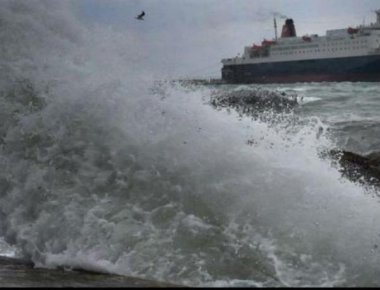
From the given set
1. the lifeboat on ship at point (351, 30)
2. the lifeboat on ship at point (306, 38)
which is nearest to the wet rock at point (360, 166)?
the lifeboat on ship at point (351, 30)

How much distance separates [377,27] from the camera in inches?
2739

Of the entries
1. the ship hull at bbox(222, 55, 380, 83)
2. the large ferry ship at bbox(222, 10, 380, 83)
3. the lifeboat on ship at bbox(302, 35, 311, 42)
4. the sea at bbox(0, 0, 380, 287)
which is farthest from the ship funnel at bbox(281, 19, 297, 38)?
the sea at bbox(0, 0, 380, 287)

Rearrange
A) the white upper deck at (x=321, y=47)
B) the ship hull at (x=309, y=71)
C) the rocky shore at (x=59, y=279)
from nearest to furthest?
the rocky shore at (x=59, y=279) → the ship hull at (x=309, y=71) → the white upper deck at (x=321, y=47)

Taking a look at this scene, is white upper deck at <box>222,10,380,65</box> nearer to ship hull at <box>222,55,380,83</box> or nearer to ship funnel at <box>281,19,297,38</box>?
ship hull at <box>222,55,380,83</box>

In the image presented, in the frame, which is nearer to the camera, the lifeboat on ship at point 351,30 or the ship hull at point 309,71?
the ship hull at point 309,71

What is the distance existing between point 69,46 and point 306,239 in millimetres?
5336

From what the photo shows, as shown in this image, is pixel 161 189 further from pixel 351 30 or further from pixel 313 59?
pixel 351 30

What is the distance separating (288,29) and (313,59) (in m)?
15.2

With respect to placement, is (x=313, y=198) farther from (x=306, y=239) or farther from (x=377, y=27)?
(x=377, y=27)

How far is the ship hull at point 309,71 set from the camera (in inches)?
2459

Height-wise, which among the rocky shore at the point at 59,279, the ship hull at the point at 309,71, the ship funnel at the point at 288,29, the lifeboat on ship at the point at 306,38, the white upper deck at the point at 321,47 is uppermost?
the ship funnel at the point at 288,29

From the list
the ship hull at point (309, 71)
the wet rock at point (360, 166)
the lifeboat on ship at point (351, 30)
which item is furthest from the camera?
the lifeboat on ship at point (351, 30)

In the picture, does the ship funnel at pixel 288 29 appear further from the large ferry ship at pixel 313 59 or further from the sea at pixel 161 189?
the sea at pixel 161 189

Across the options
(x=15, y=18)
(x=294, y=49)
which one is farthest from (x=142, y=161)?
(x=294, y=49)
